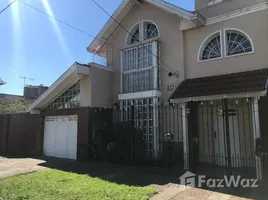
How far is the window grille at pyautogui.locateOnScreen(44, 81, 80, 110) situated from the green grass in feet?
17.8

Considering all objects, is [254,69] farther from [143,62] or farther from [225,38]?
[143,62]

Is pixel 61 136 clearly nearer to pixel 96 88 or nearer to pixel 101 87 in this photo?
pixel 96 88

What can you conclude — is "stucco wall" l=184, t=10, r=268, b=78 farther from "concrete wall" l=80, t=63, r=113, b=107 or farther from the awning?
"concrete wall" l=80, t=63, r=113, b=107

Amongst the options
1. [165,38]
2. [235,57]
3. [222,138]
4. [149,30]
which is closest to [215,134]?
[222,138]

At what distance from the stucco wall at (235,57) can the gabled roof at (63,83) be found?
17.7ft

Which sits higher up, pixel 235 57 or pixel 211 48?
pixel 211 48

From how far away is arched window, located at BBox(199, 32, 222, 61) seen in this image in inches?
429

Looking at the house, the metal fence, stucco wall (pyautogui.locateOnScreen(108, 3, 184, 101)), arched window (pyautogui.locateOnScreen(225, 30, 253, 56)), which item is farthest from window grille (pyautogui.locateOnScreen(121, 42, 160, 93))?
arched window (pyautogui.locateOnScreen(225, 30, 253, 56))

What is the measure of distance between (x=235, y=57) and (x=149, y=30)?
5128 millimetres

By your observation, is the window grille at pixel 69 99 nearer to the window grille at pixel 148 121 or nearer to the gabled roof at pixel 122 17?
the gabled roof at pixel 122 17

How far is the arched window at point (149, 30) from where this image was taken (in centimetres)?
1300

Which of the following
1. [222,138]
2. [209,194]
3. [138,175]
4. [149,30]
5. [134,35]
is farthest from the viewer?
[134,35]

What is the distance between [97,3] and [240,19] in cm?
606

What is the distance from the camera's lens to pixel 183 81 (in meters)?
11.3
